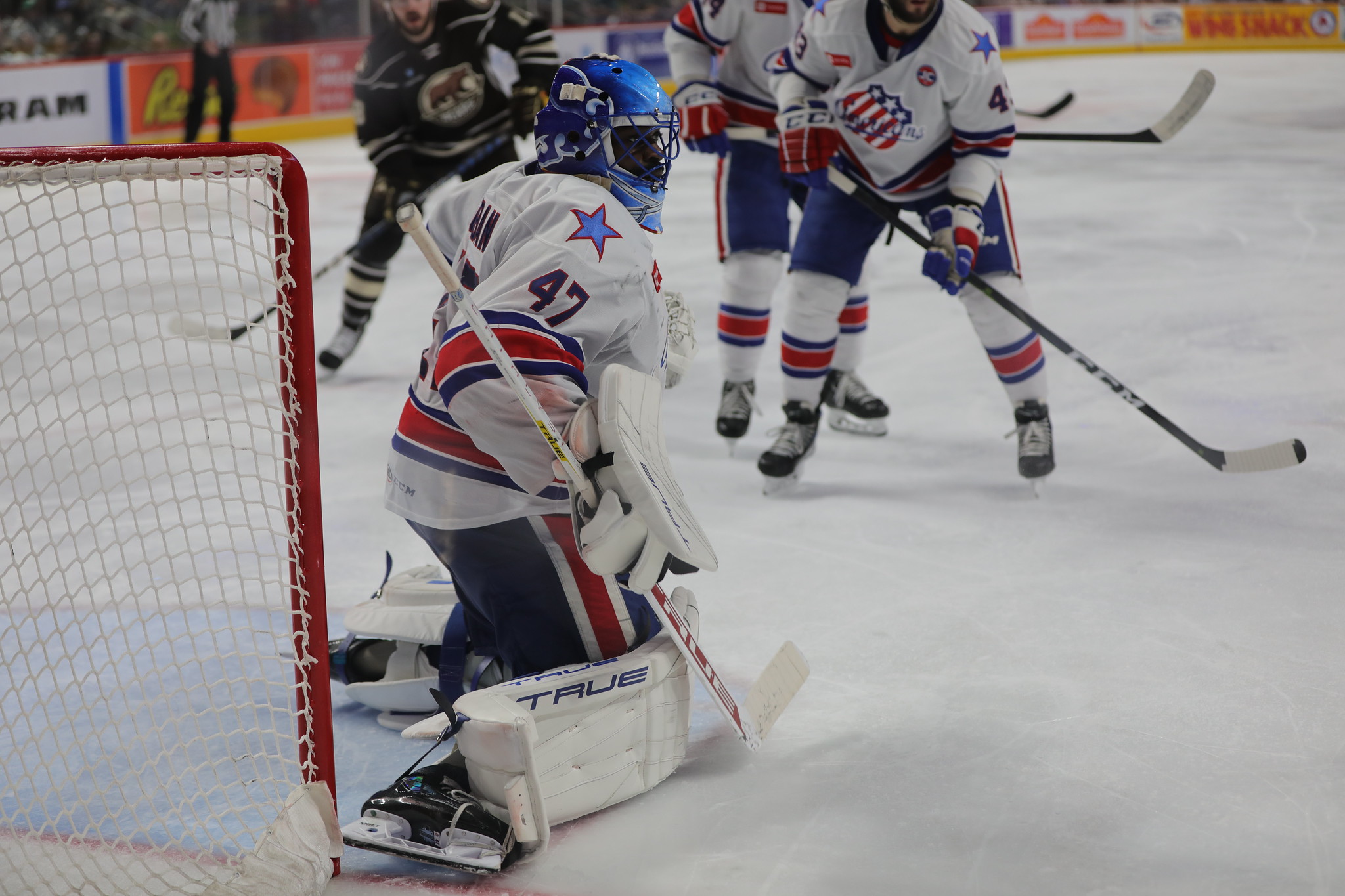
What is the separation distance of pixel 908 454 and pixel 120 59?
278 inches

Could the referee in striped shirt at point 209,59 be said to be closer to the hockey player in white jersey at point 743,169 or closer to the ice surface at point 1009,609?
the ice surface at point 1009,609

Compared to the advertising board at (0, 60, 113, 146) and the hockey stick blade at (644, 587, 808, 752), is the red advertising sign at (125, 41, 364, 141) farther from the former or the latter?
the hockey stick blade at (644, 587, 808, 752)

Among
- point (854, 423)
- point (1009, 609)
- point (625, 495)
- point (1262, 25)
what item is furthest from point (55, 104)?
point (1262, 25)

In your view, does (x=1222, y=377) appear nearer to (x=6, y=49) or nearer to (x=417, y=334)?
(x=417, y=334)

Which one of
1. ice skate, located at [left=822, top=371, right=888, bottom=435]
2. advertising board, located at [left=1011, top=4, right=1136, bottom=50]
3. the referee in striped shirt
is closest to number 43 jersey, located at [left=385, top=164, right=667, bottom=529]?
ice skate, located at [left=822, top=371, right=888, bottom=435]

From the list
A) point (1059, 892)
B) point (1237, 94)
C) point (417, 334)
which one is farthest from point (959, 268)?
point (1237, 94)

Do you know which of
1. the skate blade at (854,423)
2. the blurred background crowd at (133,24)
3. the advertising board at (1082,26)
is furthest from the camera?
the advertising board at (1082,26)

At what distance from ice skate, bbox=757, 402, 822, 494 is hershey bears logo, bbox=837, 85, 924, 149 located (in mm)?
658

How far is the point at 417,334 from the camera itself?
4891mm

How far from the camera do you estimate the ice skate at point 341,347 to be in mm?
4273

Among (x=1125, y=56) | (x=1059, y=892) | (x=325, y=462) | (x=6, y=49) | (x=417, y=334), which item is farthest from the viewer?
(x=1125, y=56)

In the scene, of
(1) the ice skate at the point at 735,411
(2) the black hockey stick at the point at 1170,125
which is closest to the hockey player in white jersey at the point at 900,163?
(1) the ice skate at the point at 735,411

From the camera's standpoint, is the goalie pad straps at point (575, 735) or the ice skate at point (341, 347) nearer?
the goalie pad straps at point (575, 735)

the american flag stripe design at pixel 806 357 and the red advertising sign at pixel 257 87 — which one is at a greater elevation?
the red advertising sign at pixel 257 87
